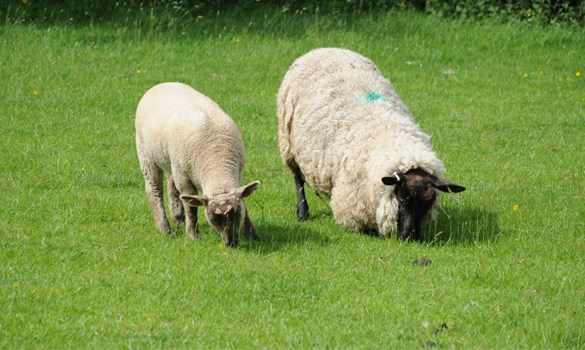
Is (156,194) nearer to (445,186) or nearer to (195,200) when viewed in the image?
(195,200)

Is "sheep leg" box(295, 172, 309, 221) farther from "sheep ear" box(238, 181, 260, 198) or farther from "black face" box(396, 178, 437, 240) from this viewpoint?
"sheep ear" box(238, 181, 260, 198)

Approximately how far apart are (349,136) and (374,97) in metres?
0.56

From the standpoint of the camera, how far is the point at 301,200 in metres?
10.2

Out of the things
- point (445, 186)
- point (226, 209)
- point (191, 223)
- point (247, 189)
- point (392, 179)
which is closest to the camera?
point (226, 209)

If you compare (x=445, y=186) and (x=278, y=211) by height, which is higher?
(x=445, y=186)

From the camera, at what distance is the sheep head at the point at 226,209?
8414mm

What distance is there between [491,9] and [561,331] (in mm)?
12191

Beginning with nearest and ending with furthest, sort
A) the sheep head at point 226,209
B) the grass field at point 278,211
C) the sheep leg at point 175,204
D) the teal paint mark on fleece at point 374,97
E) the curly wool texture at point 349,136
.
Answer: the grass field at point 278,211
the sheep head at point 226,209
the curly wool texture at point 349,136
the sheep leg at point 175,204
the teal paint mark on fleece at point 374,97

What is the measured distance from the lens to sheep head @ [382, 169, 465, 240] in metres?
8.84

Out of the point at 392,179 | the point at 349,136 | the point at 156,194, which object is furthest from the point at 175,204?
the point at 392,179

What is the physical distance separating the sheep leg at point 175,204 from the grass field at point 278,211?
1.35ft

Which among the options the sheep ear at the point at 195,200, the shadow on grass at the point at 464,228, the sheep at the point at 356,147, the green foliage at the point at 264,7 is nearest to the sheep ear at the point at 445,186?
the sheep at the point at 356,147

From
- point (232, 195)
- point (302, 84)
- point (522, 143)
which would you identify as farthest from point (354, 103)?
point (522, 143)

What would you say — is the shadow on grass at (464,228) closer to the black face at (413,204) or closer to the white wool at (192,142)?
the black face at (413,204)
